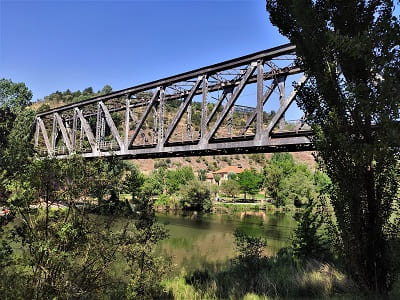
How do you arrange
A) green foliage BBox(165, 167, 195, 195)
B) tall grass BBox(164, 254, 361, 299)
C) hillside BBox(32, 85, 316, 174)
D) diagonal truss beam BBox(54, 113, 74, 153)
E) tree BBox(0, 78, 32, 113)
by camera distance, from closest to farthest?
tall grass BBox(164, 254, 361, 299)
diagonal truss beam BBox(54, 113, 74, 153)
tree BBox(0, 78, 32, 113)
green foliage BBox(165, 167, 195, 195)
hillside BBox(32, 85, 316, 174)

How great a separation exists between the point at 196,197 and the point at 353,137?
129 ft

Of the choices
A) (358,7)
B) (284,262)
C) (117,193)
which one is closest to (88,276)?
(117,193)

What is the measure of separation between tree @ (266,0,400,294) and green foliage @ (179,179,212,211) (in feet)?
126

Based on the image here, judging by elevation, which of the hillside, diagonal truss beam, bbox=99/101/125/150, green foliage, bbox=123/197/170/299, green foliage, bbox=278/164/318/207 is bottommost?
green foliage, bbox=123/197/170/299

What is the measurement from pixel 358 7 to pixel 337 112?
232 cm

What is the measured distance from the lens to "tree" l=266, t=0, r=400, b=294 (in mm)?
6289

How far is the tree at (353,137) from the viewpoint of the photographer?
629 cm

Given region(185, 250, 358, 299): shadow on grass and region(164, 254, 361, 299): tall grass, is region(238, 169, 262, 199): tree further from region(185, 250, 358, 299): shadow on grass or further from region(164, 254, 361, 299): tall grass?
region(164, 254, 361, 299): tall grass

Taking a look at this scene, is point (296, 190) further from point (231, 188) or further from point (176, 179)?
point (176, 179)

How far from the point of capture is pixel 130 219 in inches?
328

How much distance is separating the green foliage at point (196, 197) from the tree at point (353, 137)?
38.3 metres

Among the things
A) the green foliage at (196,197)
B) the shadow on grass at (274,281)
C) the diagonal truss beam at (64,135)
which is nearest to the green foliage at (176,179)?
the green foliage at (196,197)

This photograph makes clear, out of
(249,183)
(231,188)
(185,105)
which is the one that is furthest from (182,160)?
(185,105)

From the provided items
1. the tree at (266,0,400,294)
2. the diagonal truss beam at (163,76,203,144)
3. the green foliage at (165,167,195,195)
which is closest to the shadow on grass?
the tree at (266,0,400,294)
